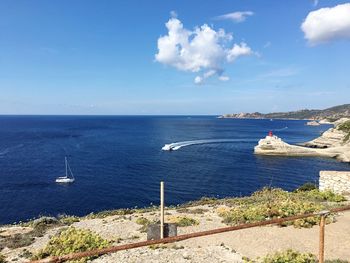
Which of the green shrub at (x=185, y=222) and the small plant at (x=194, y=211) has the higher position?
the green shrub at (x=185, y=222)

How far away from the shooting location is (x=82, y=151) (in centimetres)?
8175

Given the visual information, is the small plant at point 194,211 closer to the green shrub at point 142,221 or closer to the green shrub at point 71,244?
the green shrub at point 142,221

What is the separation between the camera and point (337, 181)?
24.7 metres

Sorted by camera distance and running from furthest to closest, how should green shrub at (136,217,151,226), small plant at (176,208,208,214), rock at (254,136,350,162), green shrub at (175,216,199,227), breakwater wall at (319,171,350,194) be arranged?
rock at (254,136,350,162)
breakwater wall at (319,171,350,194)
small plant at (176,208,208,214)
green shrub at (136,217,151,226)
green shrub at (175,216,199,227)

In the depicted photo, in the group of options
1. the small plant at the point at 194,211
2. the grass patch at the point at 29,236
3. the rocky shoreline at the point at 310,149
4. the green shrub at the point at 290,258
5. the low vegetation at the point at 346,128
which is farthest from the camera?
the low vegetation at the point at 346,128

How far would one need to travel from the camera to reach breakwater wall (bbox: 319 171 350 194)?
2445 centimetres

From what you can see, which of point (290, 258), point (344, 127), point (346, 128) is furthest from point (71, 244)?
point (344, 127)

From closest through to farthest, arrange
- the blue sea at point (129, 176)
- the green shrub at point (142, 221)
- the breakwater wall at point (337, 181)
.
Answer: the green shrub at point (142, 221)
the breakwater wall at point (337, 181)
the blue sea at point (129, 176)

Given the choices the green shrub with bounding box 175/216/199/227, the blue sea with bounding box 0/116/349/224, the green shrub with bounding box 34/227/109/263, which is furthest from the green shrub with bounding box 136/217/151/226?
the blue sea with bounding box 0/116/349/224

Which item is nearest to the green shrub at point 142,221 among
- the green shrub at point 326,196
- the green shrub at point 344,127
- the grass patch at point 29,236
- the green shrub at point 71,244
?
the green shrub at point 71,244

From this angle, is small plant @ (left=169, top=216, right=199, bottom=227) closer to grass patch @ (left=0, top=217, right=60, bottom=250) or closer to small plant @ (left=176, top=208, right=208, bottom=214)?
small plant @ (left=176, top=208, right=208, bottom=214)

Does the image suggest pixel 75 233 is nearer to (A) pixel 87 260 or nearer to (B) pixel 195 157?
(A) pixel 87 260

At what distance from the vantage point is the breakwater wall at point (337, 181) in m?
24.5

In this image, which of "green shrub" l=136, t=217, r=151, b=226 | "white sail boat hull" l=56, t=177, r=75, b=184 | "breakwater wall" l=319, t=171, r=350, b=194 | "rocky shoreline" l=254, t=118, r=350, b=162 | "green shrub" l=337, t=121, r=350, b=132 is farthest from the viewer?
"green shrub" l=337, t=121, r=350, b=132
